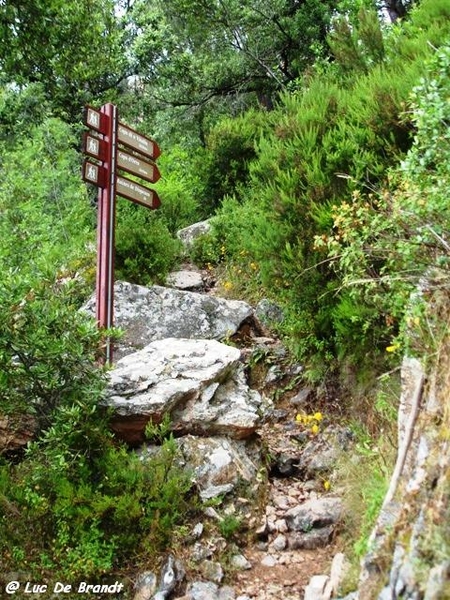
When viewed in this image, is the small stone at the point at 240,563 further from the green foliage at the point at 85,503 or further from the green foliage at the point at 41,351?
the green foliage at the point at 41,351

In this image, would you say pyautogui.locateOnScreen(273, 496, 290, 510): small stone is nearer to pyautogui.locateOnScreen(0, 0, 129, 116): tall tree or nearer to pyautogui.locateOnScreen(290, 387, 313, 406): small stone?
pyautogui.locateOnScreen(290, 387, 313, 406): small stone

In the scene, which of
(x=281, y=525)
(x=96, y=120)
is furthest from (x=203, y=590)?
(x=96, y=120)

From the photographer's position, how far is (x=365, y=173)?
5.17 m

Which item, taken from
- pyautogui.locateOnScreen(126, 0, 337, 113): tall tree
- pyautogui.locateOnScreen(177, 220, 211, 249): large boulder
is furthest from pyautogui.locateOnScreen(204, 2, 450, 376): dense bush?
pyautogui.locateOnScreen(126, 0, 337, 113): tall tree

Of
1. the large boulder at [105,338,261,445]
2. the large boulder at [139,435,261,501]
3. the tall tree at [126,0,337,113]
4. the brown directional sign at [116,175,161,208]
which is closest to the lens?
the large boulder at [139,435,261,501]

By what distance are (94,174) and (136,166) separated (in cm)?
58

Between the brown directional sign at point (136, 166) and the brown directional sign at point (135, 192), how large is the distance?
119 millimetres

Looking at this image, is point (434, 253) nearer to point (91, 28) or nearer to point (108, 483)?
point (108, 483)

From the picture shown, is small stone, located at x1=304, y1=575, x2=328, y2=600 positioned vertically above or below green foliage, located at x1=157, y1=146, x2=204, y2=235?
below

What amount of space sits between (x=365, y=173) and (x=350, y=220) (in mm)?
1197

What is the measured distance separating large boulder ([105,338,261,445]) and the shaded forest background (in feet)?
1.05

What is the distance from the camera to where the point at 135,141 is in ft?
19.4

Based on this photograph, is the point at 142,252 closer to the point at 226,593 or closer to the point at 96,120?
the point at 96,120

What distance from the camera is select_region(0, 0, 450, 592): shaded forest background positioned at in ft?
12.3
